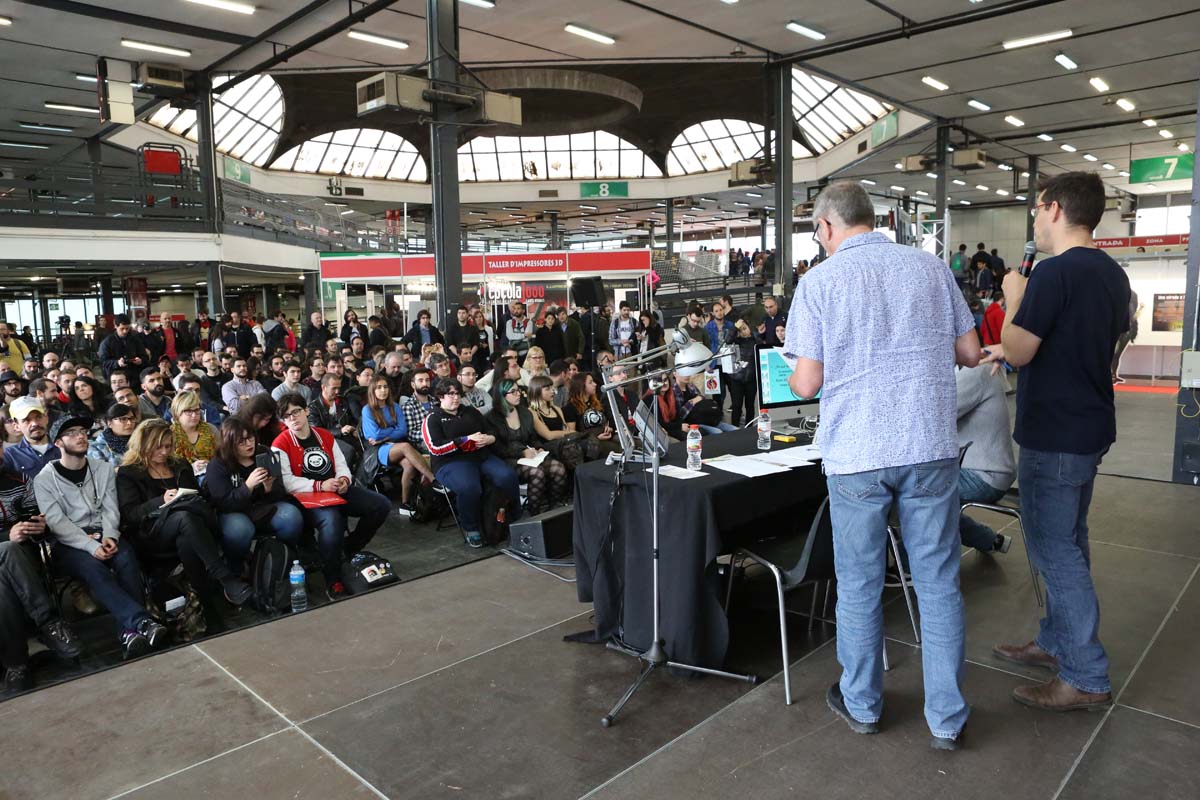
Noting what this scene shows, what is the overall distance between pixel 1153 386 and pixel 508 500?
40.8 ft

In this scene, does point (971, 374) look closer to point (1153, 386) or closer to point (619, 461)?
point (619, 461)

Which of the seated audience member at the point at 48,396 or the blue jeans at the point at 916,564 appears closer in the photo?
the blue jeans at the point at 916,564

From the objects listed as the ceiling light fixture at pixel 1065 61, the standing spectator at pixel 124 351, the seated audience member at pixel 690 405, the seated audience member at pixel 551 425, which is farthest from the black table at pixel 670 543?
the ceiling light fixture at pixel 1065 61

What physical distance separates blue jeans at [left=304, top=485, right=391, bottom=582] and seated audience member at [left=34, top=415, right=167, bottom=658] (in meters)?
0.86

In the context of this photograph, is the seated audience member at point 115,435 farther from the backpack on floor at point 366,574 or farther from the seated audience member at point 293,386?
the seated audience member at point 293,386

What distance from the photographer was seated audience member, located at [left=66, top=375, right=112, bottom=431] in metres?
6.37

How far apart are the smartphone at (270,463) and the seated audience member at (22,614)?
995mm

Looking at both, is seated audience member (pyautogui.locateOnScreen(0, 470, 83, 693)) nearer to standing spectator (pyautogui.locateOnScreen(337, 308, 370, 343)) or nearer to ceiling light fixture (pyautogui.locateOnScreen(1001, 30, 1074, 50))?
standing spectator (pyautogui.locateOnScreen(337, 308, 370, 343))

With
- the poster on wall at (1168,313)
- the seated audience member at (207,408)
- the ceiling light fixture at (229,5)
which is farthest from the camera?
the poster on wall at (1168,313)

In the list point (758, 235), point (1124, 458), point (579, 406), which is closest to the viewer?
point (579, 406)

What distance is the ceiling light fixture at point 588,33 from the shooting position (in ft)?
35.6

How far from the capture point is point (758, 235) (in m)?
42.8

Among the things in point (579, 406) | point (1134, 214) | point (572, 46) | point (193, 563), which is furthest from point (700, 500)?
point (1134, 214)

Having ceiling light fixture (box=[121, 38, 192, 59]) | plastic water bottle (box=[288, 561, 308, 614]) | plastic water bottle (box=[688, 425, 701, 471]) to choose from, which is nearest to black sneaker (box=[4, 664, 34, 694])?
plastic water bottle (box=[288, 561, 308, 614])
